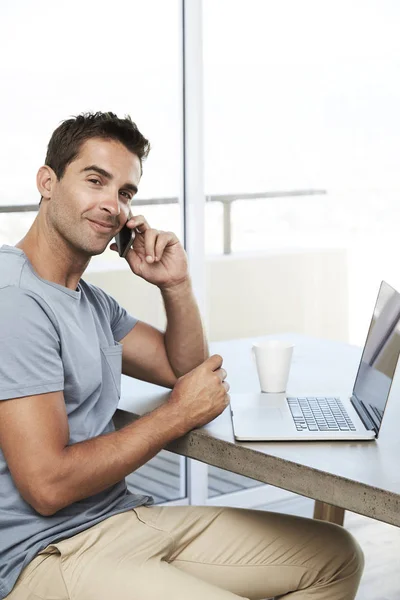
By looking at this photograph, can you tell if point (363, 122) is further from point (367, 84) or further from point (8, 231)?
point (8, 231)

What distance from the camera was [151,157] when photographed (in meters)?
3.22

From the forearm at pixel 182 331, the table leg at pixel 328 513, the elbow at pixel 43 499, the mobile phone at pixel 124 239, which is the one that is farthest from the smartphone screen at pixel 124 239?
the table leg at pixel 328 513

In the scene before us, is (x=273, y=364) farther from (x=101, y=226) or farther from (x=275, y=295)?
(x=275, y=295)

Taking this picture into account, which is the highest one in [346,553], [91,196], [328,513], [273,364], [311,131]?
[311,131]

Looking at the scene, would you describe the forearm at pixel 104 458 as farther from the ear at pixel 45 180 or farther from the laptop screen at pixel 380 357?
the ear at pixel 45 180

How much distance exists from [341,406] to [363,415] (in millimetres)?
101

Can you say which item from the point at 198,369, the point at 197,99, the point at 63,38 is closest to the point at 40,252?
the point at 198,369

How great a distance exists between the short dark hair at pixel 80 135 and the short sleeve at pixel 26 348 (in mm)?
373

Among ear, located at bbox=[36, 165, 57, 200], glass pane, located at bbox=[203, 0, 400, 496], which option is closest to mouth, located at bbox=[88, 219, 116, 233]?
ear, located at bbox=[36, 165, 57, 200]

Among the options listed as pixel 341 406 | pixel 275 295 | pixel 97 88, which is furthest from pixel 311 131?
pixel 341 406

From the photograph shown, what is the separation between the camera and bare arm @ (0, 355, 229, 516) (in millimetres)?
1530

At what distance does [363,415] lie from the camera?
5.92ft

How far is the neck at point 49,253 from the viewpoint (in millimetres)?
1823

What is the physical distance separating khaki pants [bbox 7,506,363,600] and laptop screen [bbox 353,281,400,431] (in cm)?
30
